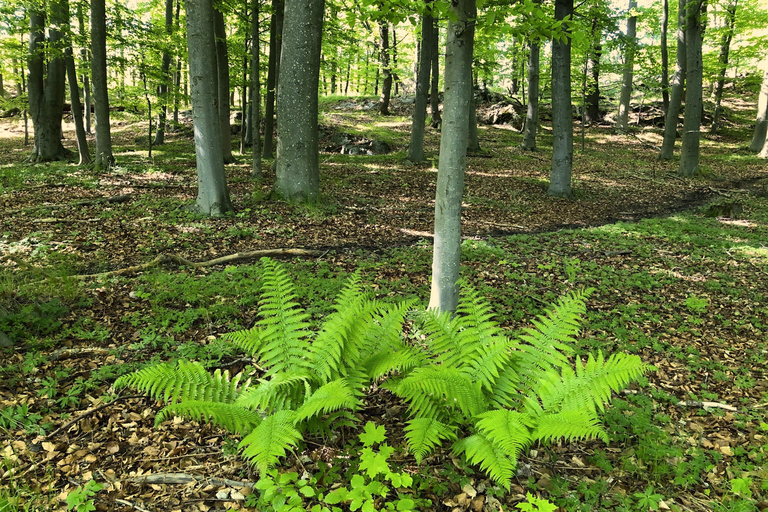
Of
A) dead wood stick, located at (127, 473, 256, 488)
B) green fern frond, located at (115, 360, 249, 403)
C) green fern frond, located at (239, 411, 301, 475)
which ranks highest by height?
green fern frond, located at (115, 360, 249, 403)

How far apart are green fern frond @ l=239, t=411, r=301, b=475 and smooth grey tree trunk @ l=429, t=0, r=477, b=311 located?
5.59 feet

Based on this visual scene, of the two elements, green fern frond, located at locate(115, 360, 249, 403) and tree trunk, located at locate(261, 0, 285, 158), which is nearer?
green fern frond, located at locate(115, 360, 249, 403)

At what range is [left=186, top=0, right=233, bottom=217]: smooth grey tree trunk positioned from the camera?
24.0ft

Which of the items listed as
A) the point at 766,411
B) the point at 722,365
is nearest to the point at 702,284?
the point at 722,365

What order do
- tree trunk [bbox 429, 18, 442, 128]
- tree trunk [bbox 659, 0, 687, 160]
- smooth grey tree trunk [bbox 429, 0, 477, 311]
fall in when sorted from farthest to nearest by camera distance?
tree trunk [bbox 659, 0, 687, 160]
tree trunk [bbox 429, 18, 442, 128]
smooth grey tree trunk [bbox 429, 0, 477, 311]

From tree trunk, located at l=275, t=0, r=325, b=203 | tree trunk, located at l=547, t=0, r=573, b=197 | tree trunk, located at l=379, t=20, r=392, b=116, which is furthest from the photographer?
tree trunk, located at l=379, t=20, r=392, b=116

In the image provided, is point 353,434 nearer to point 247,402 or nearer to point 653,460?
point 247,402

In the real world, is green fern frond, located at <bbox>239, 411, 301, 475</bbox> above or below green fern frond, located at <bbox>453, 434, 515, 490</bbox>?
above

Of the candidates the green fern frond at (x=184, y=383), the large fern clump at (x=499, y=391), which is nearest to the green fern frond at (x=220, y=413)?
the green fern frond at (x=184, y=383)

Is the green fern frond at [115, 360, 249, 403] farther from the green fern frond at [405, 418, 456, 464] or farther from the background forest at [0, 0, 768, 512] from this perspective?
the green fern frond at [405, 418, 456, 464]

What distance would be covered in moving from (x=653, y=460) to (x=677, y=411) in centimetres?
88

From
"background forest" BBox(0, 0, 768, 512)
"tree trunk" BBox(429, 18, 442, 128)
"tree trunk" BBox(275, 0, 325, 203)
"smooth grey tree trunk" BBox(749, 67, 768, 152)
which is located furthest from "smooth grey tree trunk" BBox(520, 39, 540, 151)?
"tree trunk" BBox(275, 0, 325, 203)

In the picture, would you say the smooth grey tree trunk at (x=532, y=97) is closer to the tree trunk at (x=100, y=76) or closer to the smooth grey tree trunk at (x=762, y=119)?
the smooth grey tree trunk at (x=762, y=119)

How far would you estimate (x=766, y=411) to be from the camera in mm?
3361
